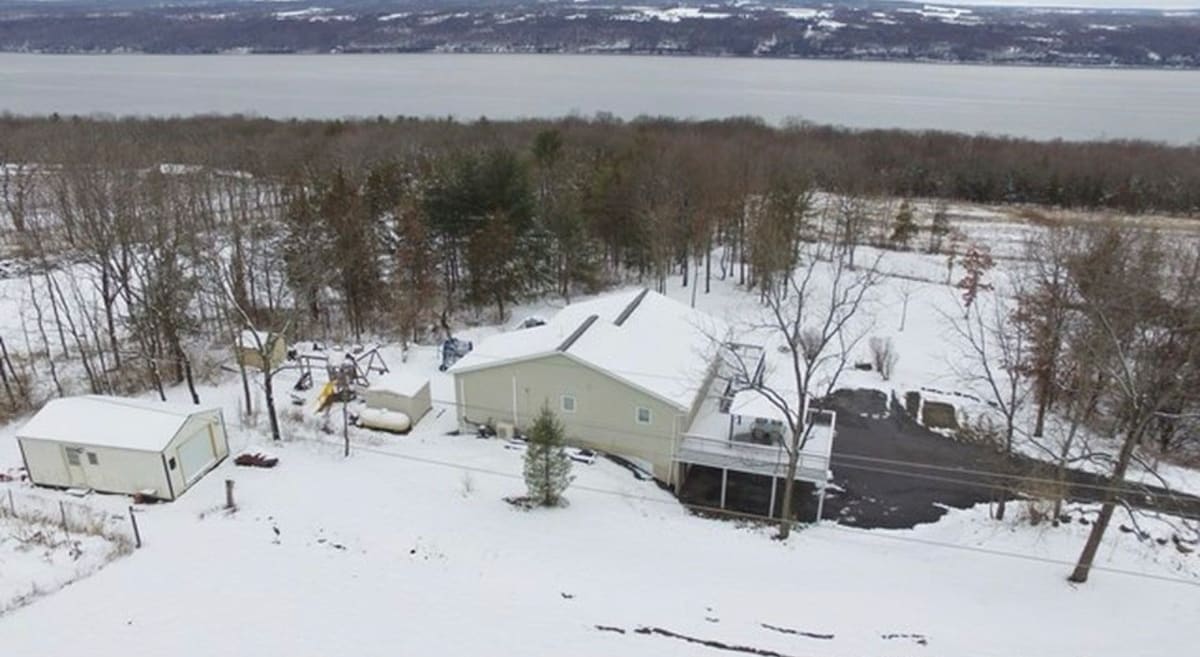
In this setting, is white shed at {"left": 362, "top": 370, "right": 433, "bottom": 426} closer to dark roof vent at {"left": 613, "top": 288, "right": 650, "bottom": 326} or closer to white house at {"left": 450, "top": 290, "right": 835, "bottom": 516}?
white house at {"left": 450, "top": 290, "right": 835, "bottom": 516}

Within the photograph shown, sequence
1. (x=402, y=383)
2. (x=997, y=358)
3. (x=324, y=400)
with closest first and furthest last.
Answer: (x=402, y=383) → (x=324, y=400) → (x=997, y=358)

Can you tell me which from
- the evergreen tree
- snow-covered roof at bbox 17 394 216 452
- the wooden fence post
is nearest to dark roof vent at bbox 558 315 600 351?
snow-covered roof at bbox 17 394 216 452

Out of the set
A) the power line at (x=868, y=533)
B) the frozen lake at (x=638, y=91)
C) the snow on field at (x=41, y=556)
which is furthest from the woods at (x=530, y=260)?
the frozen lake at (x=638, y=91)

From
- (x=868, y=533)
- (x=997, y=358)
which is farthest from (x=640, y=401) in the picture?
(x=997, y=358)

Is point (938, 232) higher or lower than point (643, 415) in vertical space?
lower

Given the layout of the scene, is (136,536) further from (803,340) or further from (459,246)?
(459,246)

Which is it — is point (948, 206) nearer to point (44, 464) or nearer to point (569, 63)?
point (44, 464)
